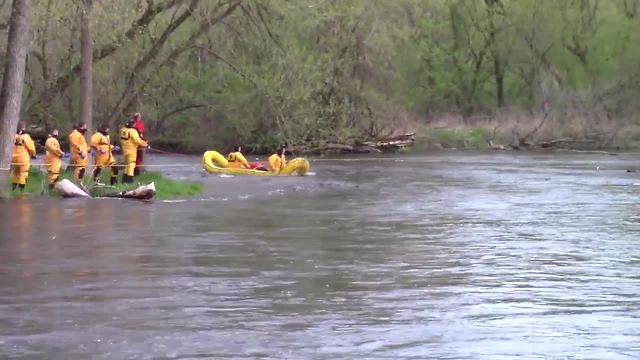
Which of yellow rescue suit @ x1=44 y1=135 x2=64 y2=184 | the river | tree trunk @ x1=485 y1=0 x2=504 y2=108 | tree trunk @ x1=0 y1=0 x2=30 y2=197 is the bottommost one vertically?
the river

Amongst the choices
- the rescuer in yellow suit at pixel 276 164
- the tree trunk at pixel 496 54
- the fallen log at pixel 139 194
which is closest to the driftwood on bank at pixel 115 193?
the fallen log at pixel 139 194

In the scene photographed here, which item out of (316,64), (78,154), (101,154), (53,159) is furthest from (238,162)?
(316,64)

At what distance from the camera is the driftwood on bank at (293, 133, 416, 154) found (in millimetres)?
56119

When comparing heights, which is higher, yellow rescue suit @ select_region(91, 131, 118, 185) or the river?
yellow rescue suit @ select_region(91, 131, 118, 185)

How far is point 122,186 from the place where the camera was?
90.7ft

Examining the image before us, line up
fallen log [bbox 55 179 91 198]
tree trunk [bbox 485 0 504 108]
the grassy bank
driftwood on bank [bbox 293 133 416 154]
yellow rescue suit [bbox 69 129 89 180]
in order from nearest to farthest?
fallen log [bbox 55 179 91 198] < the grassy bank < yellow rescue suit [bbox 69 129 89 180] < driftwood on bank [bbox 293 133 416 154] < tree trunk [bbox 485 0 504 108]

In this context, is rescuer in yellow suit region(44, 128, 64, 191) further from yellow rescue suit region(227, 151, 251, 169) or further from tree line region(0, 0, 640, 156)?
yellow rescue suit region(227, 151, 251, 169)

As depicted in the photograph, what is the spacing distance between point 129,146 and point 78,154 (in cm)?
144

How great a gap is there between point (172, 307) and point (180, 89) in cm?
4474

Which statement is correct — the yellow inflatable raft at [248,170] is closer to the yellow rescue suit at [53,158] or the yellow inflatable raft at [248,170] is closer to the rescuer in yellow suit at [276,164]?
the rescuer in yellow suit at [276,164]

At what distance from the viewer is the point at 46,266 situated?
1499 centimetres

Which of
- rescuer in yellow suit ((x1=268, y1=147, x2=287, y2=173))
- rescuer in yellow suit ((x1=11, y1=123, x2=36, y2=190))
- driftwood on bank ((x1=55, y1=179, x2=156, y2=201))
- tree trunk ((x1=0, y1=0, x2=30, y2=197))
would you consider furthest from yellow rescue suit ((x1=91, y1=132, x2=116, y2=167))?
rescuer in yellow suit ((x1=268, y1=147, x2=287, y2=173))

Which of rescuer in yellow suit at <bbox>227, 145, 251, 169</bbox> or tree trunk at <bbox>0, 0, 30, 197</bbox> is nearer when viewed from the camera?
tree trunk at <bbox>0, 0, 30, 197</bbox>

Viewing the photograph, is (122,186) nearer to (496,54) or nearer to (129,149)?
(129,149)
